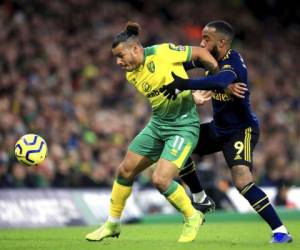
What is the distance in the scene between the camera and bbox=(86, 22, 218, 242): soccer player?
9930 millimetres

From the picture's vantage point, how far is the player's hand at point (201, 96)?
10.3 metres

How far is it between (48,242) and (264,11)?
1932 cm

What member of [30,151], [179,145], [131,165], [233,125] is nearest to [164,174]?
[179,145]

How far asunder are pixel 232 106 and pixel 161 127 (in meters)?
0.89

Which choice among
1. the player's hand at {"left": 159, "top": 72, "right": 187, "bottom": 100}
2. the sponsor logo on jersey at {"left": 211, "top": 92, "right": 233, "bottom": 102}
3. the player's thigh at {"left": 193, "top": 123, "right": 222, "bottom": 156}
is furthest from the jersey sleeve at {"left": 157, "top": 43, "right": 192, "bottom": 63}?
the player's thigh at {"left": 193, "top": 123, "right": 222, "bottom": 156}

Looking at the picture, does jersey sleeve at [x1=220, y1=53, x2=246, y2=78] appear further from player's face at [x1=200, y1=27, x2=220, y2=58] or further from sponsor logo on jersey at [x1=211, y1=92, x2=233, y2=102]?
sponsor logo on jersey at [x1=211, y1=92, x2=233, y2=102]

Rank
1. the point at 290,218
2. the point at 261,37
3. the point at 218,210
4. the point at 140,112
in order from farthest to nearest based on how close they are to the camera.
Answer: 1. the point at 261,37
2. the point at 140,112
3. the point at 218,210
4. the point at 290,218

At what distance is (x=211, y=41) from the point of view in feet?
34.2

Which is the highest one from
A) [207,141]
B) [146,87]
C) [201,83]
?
[201,83]

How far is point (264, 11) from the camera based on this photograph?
2853cm

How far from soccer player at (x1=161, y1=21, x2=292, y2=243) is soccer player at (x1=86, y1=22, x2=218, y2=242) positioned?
21 cm

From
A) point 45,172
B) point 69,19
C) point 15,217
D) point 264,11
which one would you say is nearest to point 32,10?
point 69,19

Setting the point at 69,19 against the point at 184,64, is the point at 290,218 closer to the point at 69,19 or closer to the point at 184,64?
the point at 184,64

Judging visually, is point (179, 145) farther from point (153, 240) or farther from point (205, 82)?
point (153, 240)
